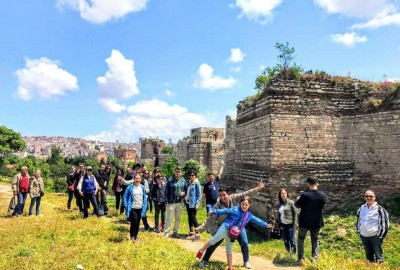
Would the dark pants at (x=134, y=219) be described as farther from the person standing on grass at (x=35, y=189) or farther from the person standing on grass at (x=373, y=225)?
the person standing on grass at (x=35, y=189)

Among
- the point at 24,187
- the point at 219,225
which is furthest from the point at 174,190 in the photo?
the point at 24,187

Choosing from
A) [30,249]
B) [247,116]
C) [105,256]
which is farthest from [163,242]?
[247,116]

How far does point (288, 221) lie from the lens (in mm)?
8469

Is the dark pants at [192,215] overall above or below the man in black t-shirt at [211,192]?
below

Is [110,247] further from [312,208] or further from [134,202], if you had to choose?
[312,208]

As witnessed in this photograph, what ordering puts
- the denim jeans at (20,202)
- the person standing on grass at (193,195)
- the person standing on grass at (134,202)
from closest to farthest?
the person standing on grass at (134,202), the person standing on grass at (193,195), the denim jeans at (20,202)

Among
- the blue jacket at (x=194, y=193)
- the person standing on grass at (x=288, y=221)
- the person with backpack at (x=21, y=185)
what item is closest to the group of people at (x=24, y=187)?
the person with backpack at (x=21, y=185)

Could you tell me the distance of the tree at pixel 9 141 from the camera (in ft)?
138

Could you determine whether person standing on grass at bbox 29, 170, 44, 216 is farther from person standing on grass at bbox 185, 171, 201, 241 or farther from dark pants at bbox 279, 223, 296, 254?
dark pants at bbox 279, 223, 296, 254

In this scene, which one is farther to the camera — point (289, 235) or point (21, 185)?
point (21, 185)

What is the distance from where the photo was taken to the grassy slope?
667 centimetres

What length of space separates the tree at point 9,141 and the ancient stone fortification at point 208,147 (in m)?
25.6

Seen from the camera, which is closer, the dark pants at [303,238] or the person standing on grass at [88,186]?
the dark pants at [303,238]

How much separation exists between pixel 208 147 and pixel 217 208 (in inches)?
1865
